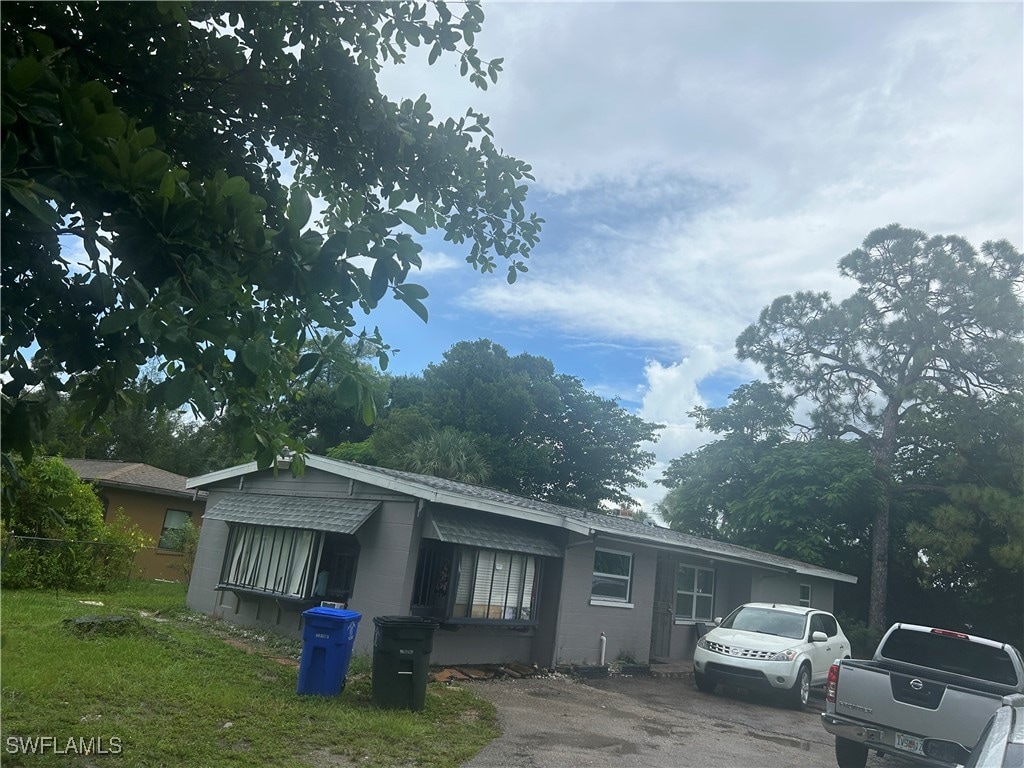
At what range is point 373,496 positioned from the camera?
1280cm

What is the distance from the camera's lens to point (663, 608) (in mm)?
17531

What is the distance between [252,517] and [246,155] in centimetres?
955

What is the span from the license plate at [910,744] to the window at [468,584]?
20.7 ft

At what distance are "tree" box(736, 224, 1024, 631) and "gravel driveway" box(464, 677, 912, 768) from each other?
15.8m

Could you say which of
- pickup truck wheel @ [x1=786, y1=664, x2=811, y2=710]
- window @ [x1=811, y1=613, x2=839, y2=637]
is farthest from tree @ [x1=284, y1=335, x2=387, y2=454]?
window @ [x1=811, y1=613, x2=839, y2=637]

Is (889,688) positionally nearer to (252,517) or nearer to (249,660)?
(249,660)

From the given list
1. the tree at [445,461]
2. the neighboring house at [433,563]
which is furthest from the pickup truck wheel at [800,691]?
the tree at [445,461]

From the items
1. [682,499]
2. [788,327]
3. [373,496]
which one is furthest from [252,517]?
[788,327]

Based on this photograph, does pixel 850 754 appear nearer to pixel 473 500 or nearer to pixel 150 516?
pixel 473 500

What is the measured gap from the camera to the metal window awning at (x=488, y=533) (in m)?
11.8

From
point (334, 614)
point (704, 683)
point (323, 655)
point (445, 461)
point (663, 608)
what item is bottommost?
point (704, 683)

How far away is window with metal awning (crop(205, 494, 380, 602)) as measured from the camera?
41.2ft

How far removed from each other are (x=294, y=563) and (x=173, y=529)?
47.6 feet

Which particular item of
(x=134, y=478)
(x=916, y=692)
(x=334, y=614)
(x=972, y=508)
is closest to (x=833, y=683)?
(x=916, y=692)
